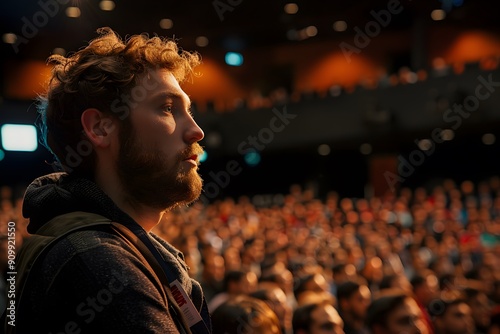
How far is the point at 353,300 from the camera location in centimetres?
486

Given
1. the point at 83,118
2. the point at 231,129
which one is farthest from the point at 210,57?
the point at 83,118

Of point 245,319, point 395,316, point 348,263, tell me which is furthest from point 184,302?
point 348,263

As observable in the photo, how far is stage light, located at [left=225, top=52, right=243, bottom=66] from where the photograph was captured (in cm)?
2234

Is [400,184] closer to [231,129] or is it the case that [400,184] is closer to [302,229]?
[231,129]

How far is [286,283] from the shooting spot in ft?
18.9

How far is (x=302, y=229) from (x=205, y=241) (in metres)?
2.77

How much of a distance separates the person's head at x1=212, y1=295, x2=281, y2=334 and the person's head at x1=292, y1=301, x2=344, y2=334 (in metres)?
0.72

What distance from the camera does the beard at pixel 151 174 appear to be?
3.96 feet

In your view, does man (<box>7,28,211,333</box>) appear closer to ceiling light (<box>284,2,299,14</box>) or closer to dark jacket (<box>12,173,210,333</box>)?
dark jacket (<box>12,173,210,333</box>)

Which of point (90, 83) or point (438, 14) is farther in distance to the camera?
point (438, 14)

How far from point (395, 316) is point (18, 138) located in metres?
14.7

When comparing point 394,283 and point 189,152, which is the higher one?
point 189,152

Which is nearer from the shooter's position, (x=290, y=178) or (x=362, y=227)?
(x=362, y=227)

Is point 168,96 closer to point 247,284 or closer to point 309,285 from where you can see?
point 309,285
